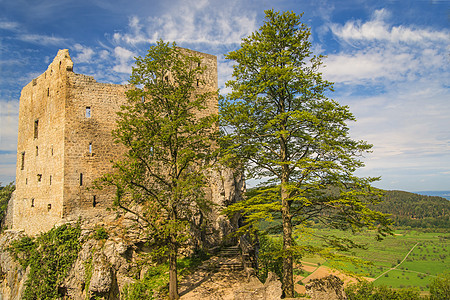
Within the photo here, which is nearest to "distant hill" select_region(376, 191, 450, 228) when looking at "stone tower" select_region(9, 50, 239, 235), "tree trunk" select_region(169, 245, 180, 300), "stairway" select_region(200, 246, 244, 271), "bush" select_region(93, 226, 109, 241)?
"stairway" select_region(200, 246, 244, 271)

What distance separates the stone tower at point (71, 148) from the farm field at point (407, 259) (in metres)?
47.9

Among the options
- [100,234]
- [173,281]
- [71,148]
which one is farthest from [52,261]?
[173,281]

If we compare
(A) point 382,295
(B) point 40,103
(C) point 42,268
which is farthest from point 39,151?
(A) point 382,295

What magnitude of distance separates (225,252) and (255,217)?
7.19m

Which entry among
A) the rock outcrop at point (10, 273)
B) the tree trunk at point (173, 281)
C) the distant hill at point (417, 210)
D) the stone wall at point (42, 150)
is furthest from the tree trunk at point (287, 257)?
the distant hill at point (417, 210)

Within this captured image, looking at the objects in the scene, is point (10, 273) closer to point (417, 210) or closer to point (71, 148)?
point (71, 148)

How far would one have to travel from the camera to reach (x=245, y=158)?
40.9 feet

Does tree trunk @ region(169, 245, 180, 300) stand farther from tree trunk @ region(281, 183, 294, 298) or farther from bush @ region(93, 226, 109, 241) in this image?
bush @ region(93, 226, 109, 241)

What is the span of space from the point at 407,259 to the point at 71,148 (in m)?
90.1

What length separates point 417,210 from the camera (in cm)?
11100

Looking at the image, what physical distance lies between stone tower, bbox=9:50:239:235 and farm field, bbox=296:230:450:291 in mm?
47907

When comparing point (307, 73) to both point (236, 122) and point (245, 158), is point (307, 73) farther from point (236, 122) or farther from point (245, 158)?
point (245, 158)

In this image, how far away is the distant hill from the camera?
103938mm

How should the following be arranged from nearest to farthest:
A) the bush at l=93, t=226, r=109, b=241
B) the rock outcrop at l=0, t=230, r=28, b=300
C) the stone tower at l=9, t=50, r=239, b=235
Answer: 1. the bush at l=93, t=226, r=109, b=241
2. the stone tower at l=9, t=50, r=239, b=235
3. the rock outcrop at l=0, t=230, r=28, b=300
